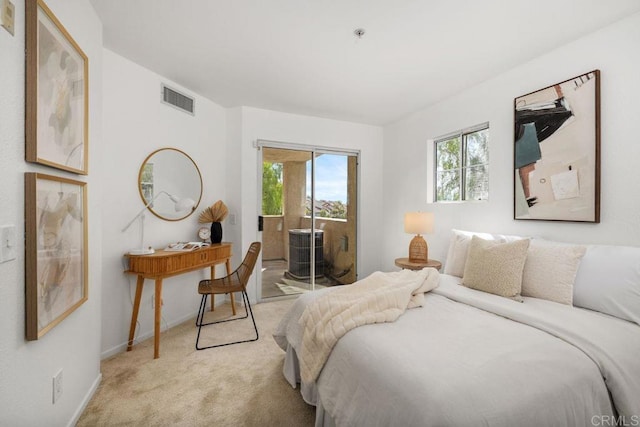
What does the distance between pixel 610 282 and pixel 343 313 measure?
1.63 m

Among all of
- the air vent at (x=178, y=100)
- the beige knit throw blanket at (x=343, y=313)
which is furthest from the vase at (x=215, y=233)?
the beige knit throw blanket at (x=343, y=313)

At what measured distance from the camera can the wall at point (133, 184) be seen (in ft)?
7.85

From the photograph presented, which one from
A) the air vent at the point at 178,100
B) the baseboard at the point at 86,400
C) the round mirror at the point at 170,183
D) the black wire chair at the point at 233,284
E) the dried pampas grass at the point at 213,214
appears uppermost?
the air vent at the point at 178,100

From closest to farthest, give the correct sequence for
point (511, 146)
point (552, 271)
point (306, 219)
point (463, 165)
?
A: 1. point (552, 271)
2. point (511, 146)
3. point (463, 165)
4. point (306, 219)

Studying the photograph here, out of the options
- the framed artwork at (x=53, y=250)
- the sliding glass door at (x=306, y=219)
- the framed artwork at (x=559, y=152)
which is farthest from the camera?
the sliding glass door at (x=306, y=219)

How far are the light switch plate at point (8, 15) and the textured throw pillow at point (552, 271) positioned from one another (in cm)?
299

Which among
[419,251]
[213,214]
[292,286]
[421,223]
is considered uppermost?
[213,214]

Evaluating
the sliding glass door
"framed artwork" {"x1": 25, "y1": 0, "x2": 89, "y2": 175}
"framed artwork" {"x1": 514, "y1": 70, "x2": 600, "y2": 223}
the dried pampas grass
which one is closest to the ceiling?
"framed artwork" {"x1": 514, "y1": 70, "x2": 600, "y2": 223}

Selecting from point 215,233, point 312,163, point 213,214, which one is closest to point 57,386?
point 215,233

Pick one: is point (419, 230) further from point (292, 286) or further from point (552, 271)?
point (292, 286)

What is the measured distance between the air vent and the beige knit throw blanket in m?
2.59

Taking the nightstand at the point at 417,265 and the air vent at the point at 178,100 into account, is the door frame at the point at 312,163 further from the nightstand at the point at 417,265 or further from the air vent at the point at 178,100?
the nightstand at the point at 417,265

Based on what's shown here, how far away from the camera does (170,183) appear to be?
2.96 meters

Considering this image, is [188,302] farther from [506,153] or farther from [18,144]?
[506,153]
